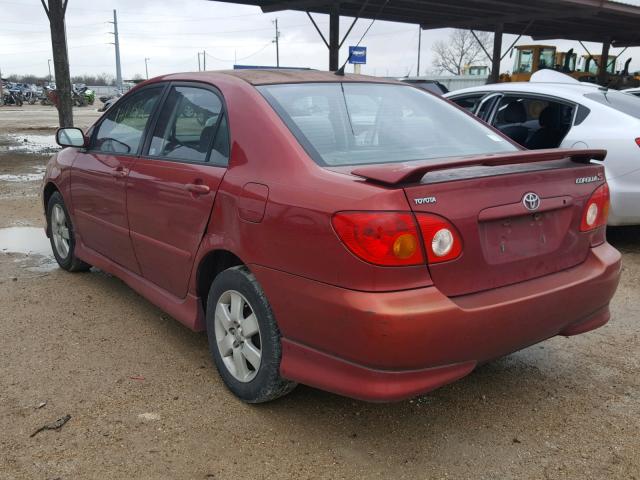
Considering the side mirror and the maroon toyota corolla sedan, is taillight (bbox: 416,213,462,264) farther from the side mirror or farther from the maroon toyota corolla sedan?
the side mirror

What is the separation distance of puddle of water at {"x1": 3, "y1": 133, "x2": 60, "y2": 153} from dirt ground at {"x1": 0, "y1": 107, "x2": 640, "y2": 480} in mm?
10806

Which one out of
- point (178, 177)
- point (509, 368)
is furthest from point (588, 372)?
point (178, 177)

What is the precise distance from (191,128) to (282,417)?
5.34 feet

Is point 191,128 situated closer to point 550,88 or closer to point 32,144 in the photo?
point 550,88

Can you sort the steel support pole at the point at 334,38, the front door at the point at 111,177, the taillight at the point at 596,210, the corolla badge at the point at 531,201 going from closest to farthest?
1. the corolla badge at the point at 531,201
2. the taillight at the point at 596,210
3. the front door at the point at 111,177
4. the steel support pole at the point at 334,38

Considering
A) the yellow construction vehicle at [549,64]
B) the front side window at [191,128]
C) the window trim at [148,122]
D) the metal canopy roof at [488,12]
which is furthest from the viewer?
the yellow construction vehicle at [549,64]

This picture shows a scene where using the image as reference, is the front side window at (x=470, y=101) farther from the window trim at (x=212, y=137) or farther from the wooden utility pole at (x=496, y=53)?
the wooden utility pole at (x=496, y=53)

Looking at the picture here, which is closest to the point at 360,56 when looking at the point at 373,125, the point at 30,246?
the point at 30,246

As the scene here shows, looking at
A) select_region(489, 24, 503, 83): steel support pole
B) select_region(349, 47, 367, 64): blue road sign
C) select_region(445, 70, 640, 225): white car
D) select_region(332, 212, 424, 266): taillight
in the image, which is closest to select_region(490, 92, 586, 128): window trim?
select_region(445, 70, 640, 225): white car

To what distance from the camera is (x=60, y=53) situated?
476 inches

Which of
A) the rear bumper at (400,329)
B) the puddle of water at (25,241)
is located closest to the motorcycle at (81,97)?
the puddle of water at (25,241)

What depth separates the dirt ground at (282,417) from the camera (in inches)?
→ 95.6

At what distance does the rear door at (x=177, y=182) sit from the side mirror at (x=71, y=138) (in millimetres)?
969

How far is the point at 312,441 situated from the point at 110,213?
213cm
